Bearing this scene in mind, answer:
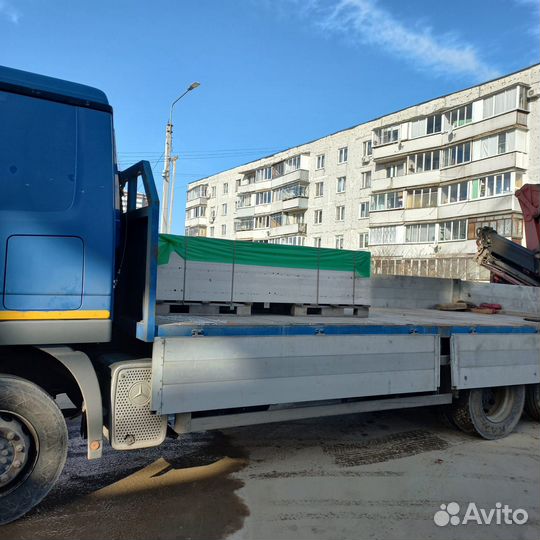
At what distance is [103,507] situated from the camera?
3.73 m

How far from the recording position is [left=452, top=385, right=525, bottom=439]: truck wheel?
554cm

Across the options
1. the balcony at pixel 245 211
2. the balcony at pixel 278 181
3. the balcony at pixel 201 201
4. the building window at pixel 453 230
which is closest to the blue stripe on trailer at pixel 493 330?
the building window at pixel 453 230

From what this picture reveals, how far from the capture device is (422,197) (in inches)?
1517

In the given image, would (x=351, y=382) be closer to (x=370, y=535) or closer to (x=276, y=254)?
(x=370, y=535)

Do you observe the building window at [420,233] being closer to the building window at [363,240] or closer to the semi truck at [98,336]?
the building window at [363,240]

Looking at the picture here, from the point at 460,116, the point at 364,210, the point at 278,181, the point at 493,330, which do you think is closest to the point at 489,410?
the point at 493,330

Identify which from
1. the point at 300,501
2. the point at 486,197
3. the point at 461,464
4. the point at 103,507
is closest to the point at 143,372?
the point at 103,507

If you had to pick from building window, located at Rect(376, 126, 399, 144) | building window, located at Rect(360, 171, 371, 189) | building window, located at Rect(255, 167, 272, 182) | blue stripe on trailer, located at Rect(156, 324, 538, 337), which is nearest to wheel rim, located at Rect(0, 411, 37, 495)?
blue stripe on trailer, located at Rect(156, 324, 538, 337)

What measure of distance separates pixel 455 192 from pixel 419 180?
11.1ft

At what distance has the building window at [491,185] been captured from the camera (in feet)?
105

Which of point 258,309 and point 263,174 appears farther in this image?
point 263,174

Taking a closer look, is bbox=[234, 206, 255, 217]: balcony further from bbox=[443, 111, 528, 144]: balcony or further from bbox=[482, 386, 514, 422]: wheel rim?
bbox=[482, 386, 514, 422]: wheel rim

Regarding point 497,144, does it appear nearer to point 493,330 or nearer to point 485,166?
point 485,166

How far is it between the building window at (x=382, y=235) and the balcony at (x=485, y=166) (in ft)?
18.7
